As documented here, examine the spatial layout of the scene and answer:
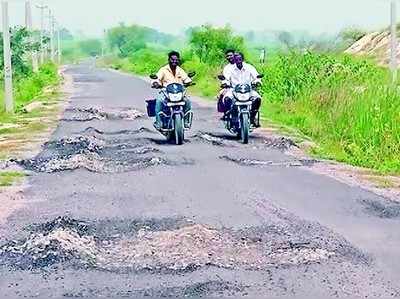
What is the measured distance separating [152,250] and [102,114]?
1773cm

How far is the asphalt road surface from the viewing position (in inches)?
288

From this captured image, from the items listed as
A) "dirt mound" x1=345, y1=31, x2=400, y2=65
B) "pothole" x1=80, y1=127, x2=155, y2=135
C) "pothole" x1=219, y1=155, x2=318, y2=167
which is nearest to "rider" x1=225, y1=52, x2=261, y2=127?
"pothole" x1=80, y1=127, x2=155, y2=135

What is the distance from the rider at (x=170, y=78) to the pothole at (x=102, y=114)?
20.5 feet

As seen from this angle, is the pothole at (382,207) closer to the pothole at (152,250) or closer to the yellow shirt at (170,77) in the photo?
the pothole at (152,250)

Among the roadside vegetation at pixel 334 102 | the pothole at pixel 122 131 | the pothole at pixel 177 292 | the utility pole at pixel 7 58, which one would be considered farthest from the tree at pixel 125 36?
the pothole at pixel 177 292

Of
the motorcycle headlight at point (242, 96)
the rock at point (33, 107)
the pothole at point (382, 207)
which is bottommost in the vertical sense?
the rock at point (33, 107)

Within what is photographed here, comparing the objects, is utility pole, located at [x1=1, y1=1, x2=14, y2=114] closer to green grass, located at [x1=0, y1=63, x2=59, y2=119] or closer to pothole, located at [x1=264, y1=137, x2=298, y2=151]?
green grass, located at [x1=0, y1=63, x2=59, y2=119]

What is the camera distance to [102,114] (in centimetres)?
2592

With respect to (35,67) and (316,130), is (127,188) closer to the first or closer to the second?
(316,130)

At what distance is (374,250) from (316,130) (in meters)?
12.1

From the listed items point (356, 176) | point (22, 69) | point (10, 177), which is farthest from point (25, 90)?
point (356, 176)

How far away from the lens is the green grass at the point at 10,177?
12961mm

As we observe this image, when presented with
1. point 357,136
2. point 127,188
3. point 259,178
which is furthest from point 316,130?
point 127,188

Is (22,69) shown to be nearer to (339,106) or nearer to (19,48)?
(19,48)
